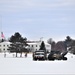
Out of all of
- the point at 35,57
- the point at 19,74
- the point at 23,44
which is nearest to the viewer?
the point at 19,74

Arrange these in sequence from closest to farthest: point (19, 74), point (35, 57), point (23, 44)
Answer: point (19, 74), point (35, 57), point (23, 44)

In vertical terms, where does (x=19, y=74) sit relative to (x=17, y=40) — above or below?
below

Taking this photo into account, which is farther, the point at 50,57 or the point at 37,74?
the point at 50,57

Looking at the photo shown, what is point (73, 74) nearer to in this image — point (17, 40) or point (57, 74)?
point (57, 74)

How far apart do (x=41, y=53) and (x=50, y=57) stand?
1.69 meters

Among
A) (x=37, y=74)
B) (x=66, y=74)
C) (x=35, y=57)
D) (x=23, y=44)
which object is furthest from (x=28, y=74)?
(x=23, y=44)

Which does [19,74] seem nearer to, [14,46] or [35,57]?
[35,57]

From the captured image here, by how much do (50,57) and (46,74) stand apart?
123 feet

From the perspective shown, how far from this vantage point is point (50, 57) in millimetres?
57625

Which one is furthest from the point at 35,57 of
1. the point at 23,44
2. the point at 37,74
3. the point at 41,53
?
the point at 23,44

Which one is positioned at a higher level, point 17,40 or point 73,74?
point 17,40

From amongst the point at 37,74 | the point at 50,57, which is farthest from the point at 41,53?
the point at 37,74

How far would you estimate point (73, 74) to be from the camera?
19922 millimetres

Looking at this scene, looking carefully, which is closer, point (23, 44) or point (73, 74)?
point (73, 74)
